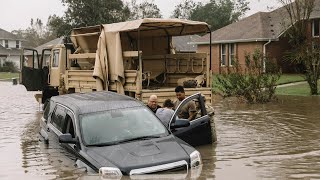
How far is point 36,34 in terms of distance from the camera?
112188 millimetres

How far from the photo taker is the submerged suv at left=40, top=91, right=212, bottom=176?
7.12 metres

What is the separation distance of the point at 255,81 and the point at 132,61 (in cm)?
785

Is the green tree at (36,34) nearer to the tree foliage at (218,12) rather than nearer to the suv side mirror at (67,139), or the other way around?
the tree foliage at (218,12)

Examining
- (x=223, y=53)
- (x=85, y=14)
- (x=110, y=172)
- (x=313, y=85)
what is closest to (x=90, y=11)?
(x=85, y=14)

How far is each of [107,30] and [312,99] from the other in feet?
39.3

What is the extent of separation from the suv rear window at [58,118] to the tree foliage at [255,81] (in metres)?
11.7

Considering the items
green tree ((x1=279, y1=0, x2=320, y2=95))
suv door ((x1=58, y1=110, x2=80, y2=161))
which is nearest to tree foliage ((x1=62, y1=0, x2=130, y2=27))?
green tree ((x1=279, y1=0, x2=320, y2=95))

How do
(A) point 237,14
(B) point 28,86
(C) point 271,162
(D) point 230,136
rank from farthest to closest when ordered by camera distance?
(A) point 237,14, (B) point 28,86, (D) point 230,136, (C) point 271,162

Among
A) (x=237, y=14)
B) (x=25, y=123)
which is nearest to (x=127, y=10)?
(x=237, y=14)

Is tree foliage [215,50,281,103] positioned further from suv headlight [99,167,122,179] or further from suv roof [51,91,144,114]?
suv headlight [99,167,122,179]

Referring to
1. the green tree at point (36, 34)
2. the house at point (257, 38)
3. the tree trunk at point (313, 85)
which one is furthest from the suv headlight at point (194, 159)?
the green tree at point (36, 34)

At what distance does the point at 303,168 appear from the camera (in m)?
8.66

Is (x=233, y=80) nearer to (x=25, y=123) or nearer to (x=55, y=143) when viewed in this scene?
(x=25, y=123)

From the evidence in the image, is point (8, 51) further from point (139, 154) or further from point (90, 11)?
point (139, 154)
